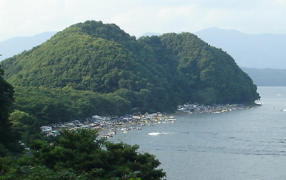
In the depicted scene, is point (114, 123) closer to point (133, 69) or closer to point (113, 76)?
point (113, 76)

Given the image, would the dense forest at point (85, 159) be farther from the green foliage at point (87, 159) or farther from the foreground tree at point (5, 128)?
the foreground tree at point (5, 128)

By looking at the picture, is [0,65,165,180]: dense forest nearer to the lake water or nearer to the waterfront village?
the lake water

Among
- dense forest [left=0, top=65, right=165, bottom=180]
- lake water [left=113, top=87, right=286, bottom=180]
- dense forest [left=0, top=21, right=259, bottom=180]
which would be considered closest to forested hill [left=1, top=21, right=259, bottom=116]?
dense forest [left=0, top=21, right=259, bottom=180]

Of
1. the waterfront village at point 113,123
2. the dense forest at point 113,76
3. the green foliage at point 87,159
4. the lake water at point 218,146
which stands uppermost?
the dense forest at point 113,76

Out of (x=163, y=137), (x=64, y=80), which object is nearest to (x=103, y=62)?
(x=64, y=80)

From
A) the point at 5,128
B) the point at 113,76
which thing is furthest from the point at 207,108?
the point at 5,128

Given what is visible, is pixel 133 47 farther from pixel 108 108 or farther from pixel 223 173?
pixel 223 173

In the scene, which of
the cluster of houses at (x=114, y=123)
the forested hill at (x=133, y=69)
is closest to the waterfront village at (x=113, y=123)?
the cluster of houses at (x=114, y=123)
